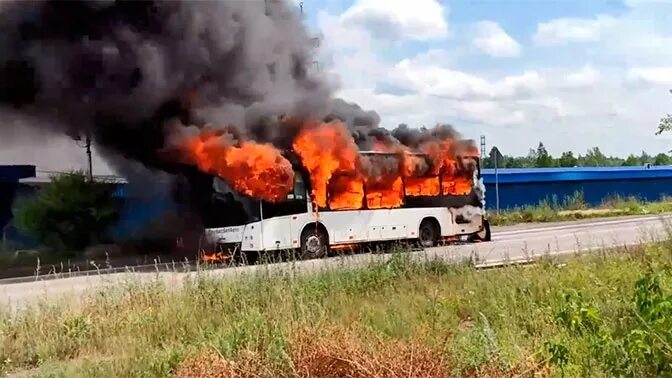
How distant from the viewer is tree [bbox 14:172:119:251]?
73.5 feet

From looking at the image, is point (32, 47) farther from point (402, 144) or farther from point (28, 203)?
point (402, 144)

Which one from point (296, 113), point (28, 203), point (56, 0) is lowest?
point (28, 203)

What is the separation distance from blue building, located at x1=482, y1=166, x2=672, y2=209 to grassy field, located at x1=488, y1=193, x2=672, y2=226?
37.7 inches

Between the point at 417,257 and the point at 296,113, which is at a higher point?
the point at 296,113

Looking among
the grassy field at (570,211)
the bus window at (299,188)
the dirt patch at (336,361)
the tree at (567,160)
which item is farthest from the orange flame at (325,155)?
the tree at (567,160)

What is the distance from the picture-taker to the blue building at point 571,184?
4219cm

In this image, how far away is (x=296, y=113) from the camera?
2088cm

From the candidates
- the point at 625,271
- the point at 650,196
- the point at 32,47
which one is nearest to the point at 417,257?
the point at 625,271

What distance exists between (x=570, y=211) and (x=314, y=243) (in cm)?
2620

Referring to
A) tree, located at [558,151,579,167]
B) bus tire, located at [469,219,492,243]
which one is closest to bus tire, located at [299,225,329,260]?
bus tire, located at [469,219,492,243]

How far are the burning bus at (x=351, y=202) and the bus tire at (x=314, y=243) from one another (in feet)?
0.08

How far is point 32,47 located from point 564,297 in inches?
618

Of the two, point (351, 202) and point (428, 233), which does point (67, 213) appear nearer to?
point (351, 202)

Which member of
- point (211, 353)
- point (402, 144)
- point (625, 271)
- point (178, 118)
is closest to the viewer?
point (211, 353)
